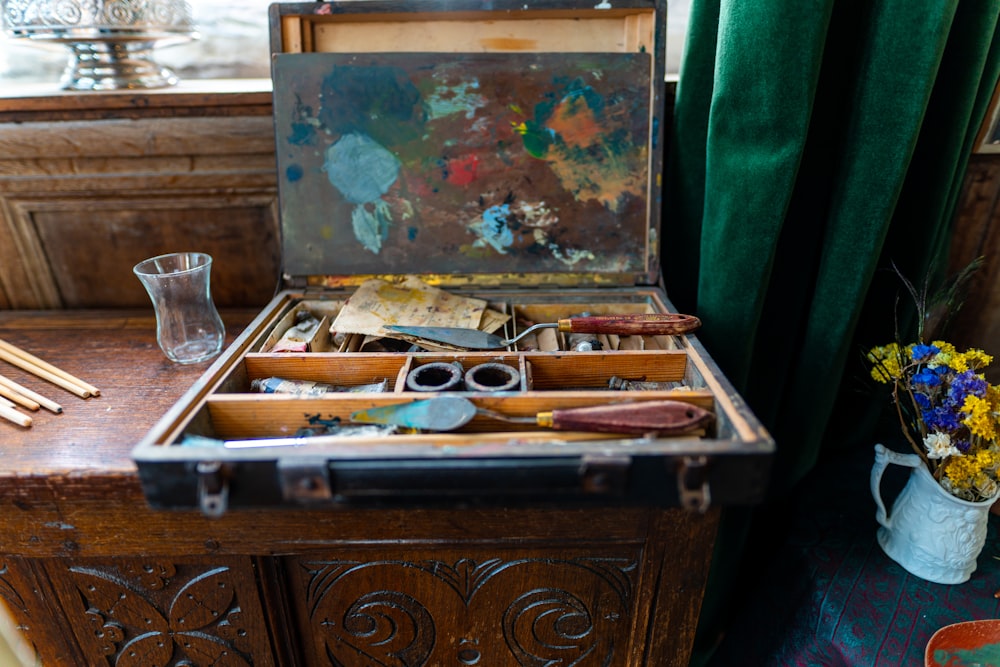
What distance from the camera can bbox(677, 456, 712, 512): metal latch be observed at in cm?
72

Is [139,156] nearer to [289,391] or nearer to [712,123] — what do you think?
[289,391]

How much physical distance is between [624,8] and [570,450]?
0.89 m

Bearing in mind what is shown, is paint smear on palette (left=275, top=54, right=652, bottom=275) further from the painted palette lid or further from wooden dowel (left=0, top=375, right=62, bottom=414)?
wooden dowel (left=0, top=375, right=62, bottom=414)

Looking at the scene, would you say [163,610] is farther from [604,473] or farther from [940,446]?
[940,446]

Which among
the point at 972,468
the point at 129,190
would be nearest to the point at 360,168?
the point at 129,190

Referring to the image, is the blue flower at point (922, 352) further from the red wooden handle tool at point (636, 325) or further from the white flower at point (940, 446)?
the red wooden handle tool at point (636, 325)

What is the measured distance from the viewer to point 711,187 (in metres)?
1.12

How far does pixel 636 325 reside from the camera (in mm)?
1035

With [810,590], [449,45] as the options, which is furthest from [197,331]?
[810,590]

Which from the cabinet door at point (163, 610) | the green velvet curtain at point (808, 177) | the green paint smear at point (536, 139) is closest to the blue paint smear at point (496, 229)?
the green paint smear at point (536, 139)

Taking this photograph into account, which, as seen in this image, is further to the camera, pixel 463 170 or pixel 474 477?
pixel 463 170

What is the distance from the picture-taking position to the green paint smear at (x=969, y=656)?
1002 millimetres

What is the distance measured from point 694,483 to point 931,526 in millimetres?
685

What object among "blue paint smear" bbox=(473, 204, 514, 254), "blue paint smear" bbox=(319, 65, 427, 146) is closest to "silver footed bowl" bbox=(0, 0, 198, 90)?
"blue paint smear" bbox=(319, 65, 427, 146)
